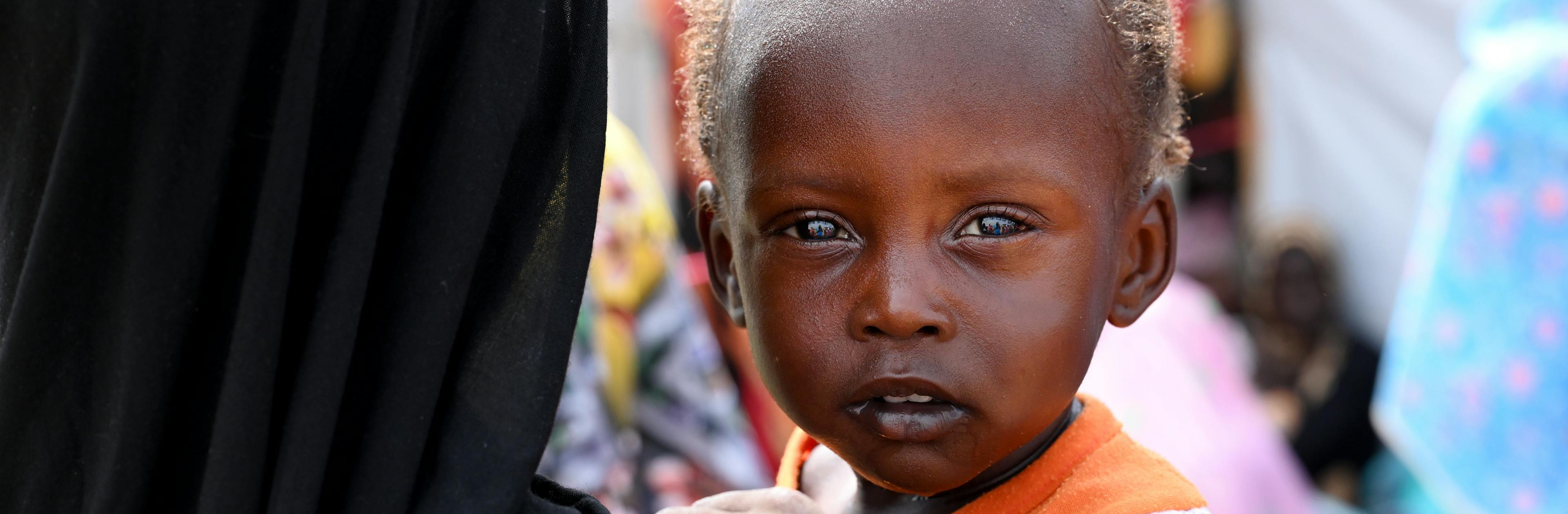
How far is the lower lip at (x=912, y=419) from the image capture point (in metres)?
1.34

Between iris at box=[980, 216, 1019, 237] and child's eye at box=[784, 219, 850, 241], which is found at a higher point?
iris at box=[980, 216, 1019, 237]

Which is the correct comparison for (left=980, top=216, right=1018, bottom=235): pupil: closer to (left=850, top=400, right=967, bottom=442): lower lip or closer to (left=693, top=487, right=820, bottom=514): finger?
(left=850, top=400, right=967, bottom=442): lower lip

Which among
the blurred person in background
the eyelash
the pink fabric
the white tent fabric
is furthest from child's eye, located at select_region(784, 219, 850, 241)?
the blurred person in background

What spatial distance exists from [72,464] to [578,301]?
1.34 ft

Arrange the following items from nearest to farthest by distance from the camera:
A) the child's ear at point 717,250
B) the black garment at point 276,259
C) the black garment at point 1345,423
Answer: the black garment at point 276,259
the child's ear at point 717,250
the black garment at point 1345,423

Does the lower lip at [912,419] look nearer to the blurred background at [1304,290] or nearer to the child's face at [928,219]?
the child's face at [928,219]

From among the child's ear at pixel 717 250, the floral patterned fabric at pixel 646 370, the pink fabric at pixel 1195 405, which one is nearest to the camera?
the child's ear at pixel 717 250

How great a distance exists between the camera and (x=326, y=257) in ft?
3.26

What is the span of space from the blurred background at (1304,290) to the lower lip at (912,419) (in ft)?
2.52

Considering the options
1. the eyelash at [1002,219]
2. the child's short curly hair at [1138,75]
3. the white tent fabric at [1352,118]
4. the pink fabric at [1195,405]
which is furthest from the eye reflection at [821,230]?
the white tent fabric at [1352,118]

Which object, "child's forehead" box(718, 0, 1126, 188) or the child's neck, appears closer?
"child's forehead" box(718, 0, 1126, 188)

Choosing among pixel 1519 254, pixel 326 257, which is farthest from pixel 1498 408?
pixel 326 257

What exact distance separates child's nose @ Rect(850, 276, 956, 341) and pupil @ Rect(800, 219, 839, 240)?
10 cm

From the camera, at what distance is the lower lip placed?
1338 mm
